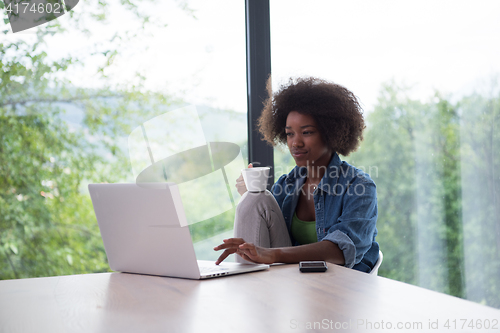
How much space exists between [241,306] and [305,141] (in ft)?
3.74

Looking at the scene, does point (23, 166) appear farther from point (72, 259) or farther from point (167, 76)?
point (167, 76)

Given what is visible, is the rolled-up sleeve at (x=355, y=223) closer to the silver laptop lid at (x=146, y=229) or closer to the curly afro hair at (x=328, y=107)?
A: the curly afro hair at (x=328, y=107)

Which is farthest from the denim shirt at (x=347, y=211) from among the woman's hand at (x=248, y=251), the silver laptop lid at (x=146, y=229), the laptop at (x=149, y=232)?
the silver laptop lid at (x=146, y=229)

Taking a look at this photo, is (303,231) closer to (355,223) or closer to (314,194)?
(314,194)

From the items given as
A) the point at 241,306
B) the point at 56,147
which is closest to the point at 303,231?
the point at 241,306

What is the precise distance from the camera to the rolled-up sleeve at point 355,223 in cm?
142

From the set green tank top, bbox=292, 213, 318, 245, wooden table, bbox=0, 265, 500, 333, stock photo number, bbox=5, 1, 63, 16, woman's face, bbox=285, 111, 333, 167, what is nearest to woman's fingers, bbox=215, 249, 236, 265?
wooden table, bbox=0, 265, 500, 333

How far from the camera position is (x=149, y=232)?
1114 millimetres

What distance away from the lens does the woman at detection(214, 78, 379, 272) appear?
1.43 meters

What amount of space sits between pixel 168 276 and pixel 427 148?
5.92 ft

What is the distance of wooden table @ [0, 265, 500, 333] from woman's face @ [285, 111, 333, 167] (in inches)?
32.1

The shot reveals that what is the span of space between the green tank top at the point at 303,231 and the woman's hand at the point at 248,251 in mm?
570

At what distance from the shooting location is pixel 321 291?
924 mm

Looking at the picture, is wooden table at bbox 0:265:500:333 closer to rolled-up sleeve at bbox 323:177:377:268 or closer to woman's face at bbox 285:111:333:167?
rolled-up sleeve at bbox 323:177:377:268
